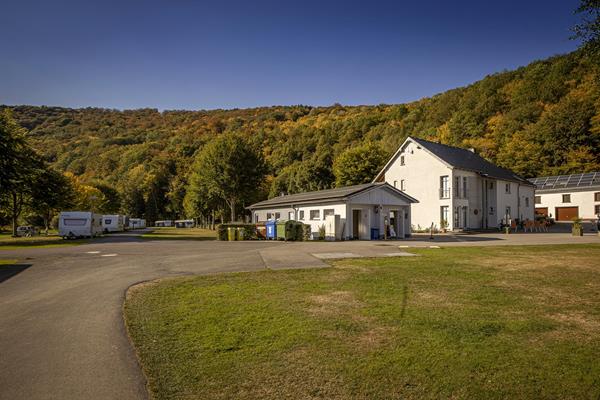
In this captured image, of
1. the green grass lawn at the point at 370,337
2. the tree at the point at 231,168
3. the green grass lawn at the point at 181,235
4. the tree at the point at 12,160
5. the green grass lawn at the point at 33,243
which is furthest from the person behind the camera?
the tree at the point at 231,168

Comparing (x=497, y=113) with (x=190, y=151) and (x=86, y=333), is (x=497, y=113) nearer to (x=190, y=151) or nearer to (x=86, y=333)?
(x=190, y=151)

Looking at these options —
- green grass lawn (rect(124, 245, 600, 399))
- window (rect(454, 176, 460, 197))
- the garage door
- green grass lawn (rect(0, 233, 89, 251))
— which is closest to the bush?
green grass lawn (rect(0, 233, 89, 251))

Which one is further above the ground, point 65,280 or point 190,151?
point 190,151

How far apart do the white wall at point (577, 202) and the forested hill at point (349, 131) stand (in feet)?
22.6

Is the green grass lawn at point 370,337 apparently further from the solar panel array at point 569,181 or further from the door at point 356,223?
the solar panel array at point 569,181

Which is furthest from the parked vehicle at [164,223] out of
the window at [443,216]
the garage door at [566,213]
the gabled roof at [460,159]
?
the garage door at [566,213]

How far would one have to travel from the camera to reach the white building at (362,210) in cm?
2808

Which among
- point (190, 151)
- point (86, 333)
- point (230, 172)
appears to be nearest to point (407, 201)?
point (230, 172)

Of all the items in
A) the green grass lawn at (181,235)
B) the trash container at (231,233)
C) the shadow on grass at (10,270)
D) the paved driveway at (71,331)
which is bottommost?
the green grass lawn at (181,235)

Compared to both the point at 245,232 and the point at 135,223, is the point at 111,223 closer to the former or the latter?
the point at 135,223

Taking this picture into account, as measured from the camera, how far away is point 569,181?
53.6 metres

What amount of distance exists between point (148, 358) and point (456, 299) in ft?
19.9

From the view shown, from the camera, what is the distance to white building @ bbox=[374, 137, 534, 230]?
3662cm

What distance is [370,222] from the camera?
2928 cm
